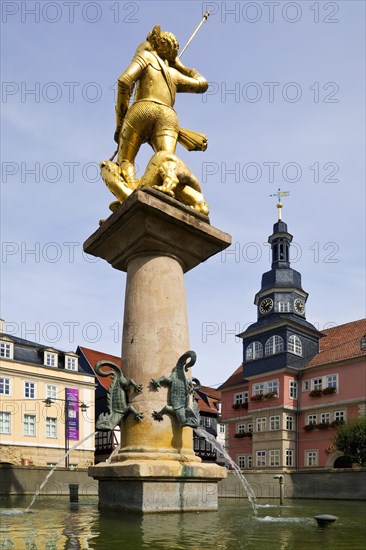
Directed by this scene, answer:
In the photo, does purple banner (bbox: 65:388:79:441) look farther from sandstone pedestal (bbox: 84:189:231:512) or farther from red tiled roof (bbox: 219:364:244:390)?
sandstone pedestal (bbox: 84:189:231:512)

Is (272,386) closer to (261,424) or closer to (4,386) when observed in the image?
(261,424)

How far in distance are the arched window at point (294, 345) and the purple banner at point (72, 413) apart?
59.6 feet

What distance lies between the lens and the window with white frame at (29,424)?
145 ft

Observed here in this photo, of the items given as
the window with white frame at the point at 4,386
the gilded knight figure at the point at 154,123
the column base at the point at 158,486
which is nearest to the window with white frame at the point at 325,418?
the window with white frame at the point at 4,386

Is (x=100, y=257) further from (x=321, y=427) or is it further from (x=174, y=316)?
(x=321, y=427)

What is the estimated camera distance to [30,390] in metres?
45.4

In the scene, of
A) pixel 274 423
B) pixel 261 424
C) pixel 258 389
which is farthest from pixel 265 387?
pixel 274 423

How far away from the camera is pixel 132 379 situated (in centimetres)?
812

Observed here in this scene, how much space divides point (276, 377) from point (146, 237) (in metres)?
43.4

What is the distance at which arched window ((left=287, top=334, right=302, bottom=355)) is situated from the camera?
5040cm

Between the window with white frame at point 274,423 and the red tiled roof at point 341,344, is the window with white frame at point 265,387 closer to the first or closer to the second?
the window with white frame at point 274,423

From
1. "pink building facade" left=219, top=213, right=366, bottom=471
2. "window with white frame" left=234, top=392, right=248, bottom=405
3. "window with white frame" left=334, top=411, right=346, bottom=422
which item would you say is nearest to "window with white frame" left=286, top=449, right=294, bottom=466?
"pink building facade" left=219, top=213, right=366, bottom=471

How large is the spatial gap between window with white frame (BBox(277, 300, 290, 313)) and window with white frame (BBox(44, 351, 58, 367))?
20240 mm

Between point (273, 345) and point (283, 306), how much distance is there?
4187mm
